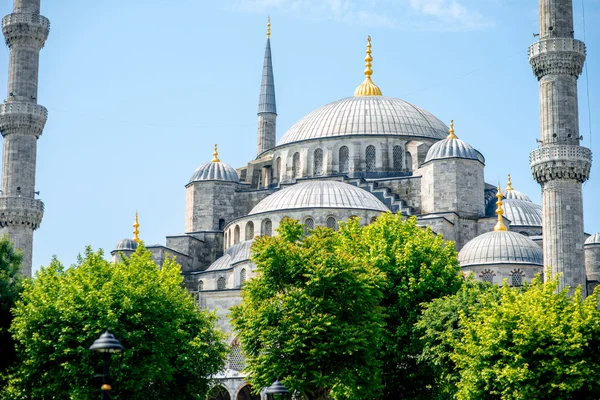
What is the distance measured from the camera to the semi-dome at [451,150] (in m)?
55.2

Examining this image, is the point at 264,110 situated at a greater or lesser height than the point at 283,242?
greater

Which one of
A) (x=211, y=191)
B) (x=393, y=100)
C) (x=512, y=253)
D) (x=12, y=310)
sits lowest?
(x=12, y=310)

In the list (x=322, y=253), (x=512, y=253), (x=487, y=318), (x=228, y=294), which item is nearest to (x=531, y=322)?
(x=487, y=318)

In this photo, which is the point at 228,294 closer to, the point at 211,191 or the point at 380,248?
the point at 211,191

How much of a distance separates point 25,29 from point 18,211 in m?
6.97

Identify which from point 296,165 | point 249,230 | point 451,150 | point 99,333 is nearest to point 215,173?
point 296,165

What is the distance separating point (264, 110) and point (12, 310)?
1508 inches

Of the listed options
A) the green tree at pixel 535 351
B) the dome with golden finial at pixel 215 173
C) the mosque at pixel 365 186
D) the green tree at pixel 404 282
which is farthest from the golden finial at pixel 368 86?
the green tree at pixel 535 351

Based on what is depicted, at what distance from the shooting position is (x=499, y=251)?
5062cm

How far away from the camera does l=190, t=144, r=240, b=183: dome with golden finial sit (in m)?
60.2

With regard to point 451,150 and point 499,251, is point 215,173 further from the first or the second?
point 499,251

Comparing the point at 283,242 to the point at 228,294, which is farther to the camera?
the point at 228,294

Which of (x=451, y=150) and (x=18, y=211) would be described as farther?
(x=451, y=150)

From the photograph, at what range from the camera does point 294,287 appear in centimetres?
3628
